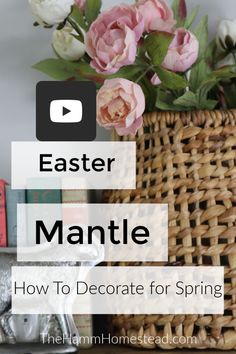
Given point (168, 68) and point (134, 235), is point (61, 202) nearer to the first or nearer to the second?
point (134, 235)

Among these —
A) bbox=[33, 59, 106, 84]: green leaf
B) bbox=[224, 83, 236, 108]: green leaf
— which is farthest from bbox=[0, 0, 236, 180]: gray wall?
bbox=[224, 83, 236, 108]: green leaf

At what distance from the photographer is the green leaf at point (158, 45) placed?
0.74 meters

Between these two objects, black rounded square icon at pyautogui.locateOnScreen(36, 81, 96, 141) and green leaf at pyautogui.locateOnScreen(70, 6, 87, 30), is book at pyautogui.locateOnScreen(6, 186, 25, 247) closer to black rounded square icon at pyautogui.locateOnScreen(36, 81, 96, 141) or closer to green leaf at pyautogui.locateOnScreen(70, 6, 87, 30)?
black rounded square icon at pyautogui.locateOnScreen(36, 81, 96, 141)

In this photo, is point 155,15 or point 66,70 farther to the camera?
point 66,70

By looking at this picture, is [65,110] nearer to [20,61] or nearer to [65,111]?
[65,111]

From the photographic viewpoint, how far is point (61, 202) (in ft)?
2.71

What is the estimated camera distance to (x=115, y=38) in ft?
2.40

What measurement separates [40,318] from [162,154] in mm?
238

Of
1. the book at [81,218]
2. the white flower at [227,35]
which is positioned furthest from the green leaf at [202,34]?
the book at [81,218]

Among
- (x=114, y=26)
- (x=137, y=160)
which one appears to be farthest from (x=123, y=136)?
(x=114, y=26)

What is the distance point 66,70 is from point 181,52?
196mm

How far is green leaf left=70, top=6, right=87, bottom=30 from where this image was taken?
2.72 feet

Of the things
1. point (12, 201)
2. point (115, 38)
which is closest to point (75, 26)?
point (115, 38)

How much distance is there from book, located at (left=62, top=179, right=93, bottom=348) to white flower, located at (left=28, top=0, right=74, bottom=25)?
21 centimetres
